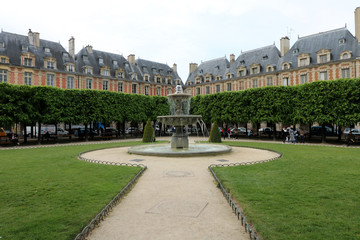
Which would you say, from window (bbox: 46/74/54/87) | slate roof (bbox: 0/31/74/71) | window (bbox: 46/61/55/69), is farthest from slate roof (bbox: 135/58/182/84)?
window (bbox: 46/74/54/87)

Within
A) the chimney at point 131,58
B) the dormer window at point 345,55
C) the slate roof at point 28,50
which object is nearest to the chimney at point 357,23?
the dormer window at point 345,55

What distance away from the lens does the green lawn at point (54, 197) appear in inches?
154

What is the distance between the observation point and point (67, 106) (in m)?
25.0

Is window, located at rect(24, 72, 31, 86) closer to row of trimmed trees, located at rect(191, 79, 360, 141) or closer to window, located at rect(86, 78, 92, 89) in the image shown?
window, located at rect(86, 78, 92, 89)

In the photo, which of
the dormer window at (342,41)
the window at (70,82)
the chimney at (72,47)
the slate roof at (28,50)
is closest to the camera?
the dormer window at (342,41)

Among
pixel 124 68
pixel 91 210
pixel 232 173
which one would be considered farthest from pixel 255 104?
pixel 124 68

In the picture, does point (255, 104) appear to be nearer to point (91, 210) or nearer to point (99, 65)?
point (91, 210)

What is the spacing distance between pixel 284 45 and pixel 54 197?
42.3 meters

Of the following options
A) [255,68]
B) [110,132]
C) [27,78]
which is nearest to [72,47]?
[27,78]

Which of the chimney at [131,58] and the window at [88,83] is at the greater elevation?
the chimney at [131,58]

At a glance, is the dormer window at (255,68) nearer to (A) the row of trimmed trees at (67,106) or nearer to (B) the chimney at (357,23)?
(B) the chimney at (357,23)

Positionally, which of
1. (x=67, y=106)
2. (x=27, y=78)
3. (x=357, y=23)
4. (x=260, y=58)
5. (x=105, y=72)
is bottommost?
(x=67, y=106)

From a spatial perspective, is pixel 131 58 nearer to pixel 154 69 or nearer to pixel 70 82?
pixel 154 69

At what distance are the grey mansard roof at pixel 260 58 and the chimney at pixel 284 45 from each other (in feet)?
2.76
